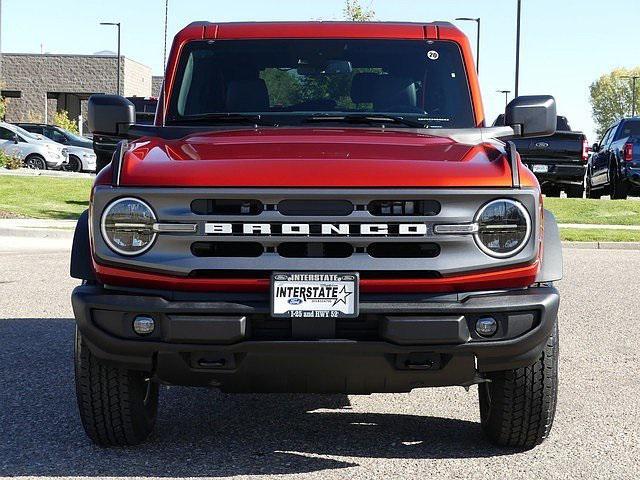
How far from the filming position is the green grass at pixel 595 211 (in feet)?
76.0

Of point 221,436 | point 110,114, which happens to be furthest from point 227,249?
point 110,114

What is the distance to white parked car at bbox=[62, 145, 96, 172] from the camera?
42094mm

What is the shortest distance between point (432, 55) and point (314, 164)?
189 centimetres

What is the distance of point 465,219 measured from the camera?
4738mm

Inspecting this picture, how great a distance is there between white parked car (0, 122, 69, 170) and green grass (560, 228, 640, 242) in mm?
22756

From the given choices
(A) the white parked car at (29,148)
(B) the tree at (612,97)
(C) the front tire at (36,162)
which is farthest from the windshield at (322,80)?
(B) the tree at (612,97)

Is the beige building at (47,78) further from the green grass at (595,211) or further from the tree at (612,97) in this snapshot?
the tree at (612,97)

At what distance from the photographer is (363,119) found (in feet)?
19.6

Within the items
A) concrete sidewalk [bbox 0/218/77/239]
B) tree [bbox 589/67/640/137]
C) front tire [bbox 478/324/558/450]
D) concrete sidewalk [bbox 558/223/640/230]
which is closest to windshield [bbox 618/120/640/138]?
concrete sidewalk [bbox 558/223/640/230]

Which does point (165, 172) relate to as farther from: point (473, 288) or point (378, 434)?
point (378, 434)

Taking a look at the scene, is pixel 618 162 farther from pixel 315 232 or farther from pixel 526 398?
pixel 315 232

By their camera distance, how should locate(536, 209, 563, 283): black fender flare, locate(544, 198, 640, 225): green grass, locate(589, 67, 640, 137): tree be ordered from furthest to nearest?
1. locate(589, 67, 640, 137): tree
2. locate(544, 198, 640, 225): green grass
3. locate(536, 209, 563, 283): black fender flare

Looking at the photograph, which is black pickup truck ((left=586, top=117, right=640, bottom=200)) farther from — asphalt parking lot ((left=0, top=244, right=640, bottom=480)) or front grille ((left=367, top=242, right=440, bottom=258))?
front grille ((left=367, top=242, right=440, bottom=258))

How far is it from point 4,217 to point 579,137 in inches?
476
